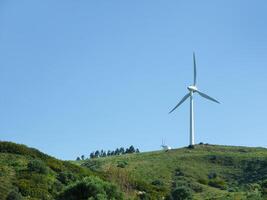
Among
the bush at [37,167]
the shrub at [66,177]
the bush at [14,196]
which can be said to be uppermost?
the bush at [37,167]

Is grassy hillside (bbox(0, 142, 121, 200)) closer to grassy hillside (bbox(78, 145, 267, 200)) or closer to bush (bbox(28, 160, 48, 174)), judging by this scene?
bush (bbox(28, 160, 48, 174))

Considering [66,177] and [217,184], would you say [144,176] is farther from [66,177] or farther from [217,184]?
[66,177]

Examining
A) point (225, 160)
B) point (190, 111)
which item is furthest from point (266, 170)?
point (190, 111)

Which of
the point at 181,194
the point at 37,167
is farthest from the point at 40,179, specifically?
the point at 181,194

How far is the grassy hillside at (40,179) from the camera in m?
44.3

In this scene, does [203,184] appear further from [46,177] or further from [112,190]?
[112,190]

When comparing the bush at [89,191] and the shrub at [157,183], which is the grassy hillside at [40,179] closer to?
the bush at [89,191]

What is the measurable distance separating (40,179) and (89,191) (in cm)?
1166

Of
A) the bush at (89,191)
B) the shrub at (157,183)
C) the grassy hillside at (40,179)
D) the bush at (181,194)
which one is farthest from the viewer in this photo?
the shrub at (157,183)

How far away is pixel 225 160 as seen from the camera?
347 ft

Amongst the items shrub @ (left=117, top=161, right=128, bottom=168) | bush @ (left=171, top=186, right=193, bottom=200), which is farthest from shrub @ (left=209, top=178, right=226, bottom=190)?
bush @ (left=171, top=186, right=193, bottom=200)

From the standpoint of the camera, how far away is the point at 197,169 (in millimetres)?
96688

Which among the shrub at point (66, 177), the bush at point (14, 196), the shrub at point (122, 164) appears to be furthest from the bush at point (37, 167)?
the shrub at point (122, 164)

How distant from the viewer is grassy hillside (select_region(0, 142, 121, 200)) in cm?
4431
